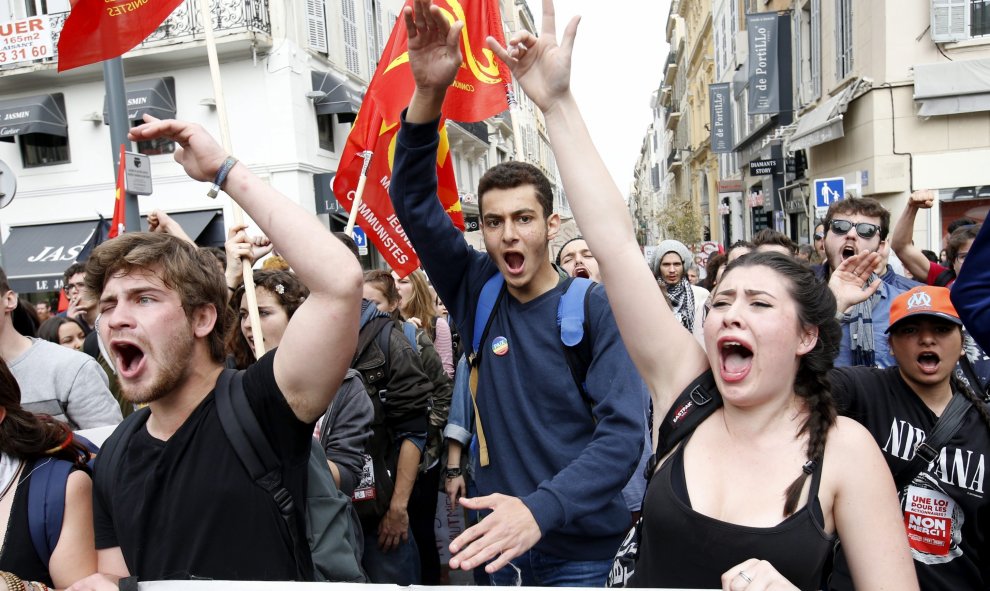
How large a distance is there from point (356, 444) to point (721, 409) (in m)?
1.63

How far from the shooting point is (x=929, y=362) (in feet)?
8.54

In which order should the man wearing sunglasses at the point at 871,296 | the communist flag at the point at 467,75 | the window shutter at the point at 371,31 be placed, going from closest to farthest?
the man wearing sunglasses at the point at 871,296
the communist flag at the point at 467,75
the window shutter at the point at 371,31

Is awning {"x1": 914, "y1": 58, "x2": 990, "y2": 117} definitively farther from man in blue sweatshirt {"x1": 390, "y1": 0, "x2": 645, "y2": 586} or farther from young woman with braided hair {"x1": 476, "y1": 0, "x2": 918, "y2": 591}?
young woman with braided hair {"x1": 476, "y1": 0, "x2": 918, "y2": 591}

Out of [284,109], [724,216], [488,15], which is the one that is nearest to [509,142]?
[724,216]

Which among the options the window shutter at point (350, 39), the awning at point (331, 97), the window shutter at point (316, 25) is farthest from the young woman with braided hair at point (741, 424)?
the window shutter at point (350, 39)

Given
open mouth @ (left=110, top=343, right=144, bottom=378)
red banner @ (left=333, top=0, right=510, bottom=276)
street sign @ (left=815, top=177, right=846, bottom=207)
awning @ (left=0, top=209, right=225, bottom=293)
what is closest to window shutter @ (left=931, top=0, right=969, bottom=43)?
street sign @ (left=815, top=177, right=846, bottom=207)

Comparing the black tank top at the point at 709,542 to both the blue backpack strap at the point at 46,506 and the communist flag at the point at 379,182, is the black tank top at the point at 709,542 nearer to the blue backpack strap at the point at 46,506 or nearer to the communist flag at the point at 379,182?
the blue backpack strap at the point at 46,506

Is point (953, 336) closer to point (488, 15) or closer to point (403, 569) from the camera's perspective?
point (403, 569)

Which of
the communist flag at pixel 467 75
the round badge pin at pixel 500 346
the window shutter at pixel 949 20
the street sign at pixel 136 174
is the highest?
the window shutter at pixel 949 20

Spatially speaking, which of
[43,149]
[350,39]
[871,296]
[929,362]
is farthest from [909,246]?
[43,149]

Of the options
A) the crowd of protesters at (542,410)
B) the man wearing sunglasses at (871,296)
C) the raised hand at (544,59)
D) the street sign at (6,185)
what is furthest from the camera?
the street sign at (6,185)

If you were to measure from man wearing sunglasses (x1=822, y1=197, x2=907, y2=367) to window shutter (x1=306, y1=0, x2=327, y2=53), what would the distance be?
15.4 meters

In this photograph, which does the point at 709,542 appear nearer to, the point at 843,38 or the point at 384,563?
the point at 384,563

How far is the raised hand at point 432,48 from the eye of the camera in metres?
2.16
